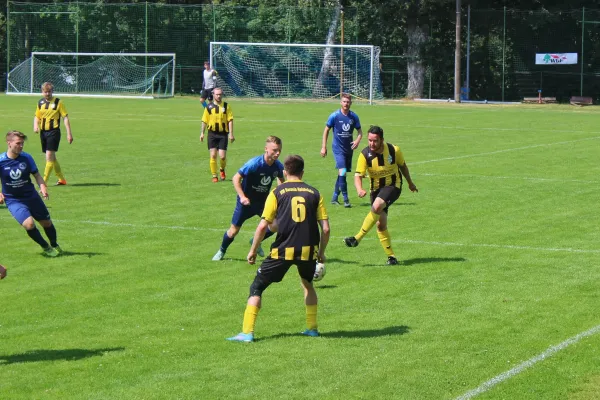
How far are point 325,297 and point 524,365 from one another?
3377mm

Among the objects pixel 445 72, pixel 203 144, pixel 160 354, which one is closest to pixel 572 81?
pixel 445 72

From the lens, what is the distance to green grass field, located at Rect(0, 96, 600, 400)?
902 centimetres

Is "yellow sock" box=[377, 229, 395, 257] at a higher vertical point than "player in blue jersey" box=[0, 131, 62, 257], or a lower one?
lower

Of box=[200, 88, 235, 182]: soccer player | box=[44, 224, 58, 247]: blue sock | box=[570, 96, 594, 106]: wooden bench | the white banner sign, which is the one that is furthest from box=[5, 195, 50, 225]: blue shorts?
the white banner sign

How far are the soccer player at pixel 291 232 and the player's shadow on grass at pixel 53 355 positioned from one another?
1.35 m

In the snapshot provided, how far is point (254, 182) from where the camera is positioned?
13.8 meters

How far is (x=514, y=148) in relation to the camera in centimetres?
3045

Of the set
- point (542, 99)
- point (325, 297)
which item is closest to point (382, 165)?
point (325, 297)

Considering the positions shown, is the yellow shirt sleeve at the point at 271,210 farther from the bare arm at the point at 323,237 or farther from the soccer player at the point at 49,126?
the soccer player at the point at 49,126

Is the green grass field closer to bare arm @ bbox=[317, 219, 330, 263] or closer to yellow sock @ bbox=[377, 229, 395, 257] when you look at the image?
yellow sock @ bbox=[377, 229, 395, 257]

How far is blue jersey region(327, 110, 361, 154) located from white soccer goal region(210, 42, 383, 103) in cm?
3343

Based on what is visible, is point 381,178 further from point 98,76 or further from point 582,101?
point 98,76

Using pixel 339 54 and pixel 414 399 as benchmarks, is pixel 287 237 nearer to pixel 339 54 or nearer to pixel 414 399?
pixel 414 399

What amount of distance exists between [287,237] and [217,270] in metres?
3.97
